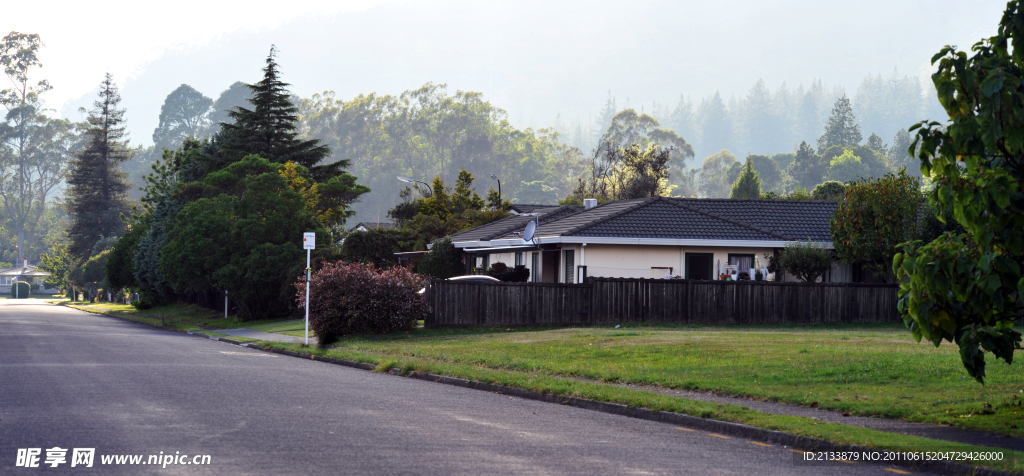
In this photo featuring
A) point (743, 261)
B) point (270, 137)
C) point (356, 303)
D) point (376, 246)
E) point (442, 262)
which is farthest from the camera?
point (270, 137)

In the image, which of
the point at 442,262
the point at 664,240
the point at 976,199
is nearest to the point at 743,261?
the point at 664,240

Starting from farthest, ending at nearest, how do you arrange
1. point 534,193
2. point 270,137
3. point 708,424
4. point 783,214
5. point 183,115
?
point 183,115 < point 534,193 < point 270,137 < point 783,214 < point 708,424

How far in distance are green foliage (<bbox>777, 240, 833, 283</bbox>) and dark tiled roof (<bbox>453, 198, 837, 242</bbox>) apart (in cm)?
147

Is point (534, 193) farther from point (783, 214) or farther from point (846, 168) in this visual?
point (783, 214)

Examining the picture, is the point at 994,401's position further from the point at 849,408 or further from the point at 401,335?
the point at 401,335

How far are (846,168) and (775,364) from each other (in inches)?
4678

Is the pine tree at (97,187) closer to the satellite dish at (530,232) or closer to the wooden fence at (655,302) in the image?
the satellite dish at (530,232)

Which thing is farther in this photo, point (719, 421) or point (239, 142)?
point (239, 142)

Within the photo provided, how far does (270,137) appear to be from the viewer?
200ft

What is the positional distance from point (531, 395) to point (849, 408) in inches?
183

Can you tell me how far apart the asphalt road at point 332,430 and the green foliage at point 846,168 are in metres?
121

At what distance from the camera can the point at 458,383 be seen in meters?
16.7

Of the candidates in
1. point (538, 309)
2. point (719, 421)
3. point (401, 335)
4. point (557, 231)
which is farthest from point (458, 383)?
point (557, 231)

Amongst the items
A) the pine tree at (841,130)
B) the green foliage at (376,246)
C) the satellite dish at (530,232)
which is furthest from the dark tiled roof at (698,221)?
the pine tree at (841,130)
